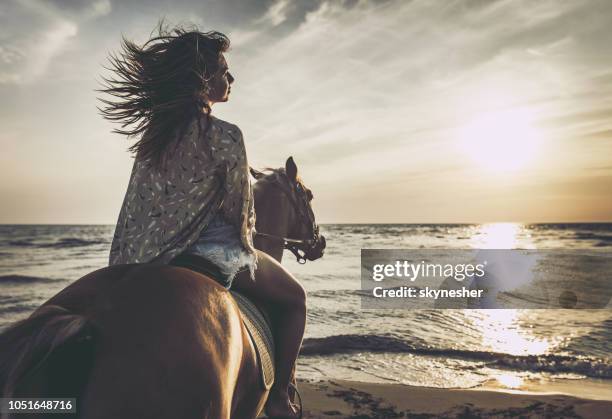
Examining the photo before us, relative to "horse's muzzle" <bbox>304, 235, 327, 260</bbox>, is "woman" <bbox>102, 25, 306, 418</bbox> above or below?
above

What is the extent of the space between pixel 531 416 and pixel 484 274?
15310 mm

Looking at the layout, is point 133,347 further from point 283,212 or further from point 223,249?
point 283,212

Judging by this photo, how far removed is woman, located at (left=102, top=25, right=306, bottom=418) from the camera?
7.20 feet

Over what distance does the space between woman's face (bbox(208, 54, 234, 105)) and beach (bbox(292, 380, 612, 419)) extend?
3.99 meters

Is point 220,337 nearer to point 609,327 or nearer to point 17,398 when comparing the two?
point 17,398

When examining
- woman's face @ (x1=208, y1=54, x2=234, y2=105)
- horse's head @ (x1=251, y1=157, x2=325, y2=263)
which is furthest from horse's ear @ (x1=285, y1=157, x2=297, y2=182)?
woman's face @ (x1=208, y1=54, x2=234, y2=105)

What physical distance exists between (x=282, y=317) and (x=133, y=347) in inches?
52.6

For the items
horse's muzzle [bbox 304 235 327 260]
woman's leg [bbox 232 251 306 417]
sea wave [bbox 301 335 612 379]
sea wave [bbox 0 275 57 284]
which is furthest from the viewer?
sea wave [bbox 0 275 57 284]

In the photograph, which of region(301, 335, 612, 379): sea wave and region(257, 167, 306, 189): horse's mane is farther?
region(301, 335, 612, 379): sea wave

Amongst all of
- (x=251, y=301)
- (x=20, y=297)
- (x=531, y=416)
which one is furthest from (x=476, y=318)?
(x=20, y=297)

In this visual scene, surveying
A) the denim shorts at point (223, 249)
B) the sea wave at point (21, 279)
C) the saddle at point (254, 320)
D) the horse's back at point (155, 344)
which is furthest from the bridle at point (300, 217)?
the sea wave at point (21, 279)

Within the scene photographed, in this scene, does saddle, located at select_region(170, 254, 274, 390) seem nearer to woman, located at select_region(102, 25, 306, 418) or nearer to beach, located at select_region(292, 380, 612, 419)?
woman, located at select_region(102, 25, 306, 418)

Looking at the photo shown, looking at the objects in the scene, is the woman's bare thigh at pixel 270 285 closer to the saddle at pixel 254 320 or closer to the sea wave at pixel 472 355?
the saddle at pixel 254 320

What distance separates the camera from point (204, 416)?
1610 mm
